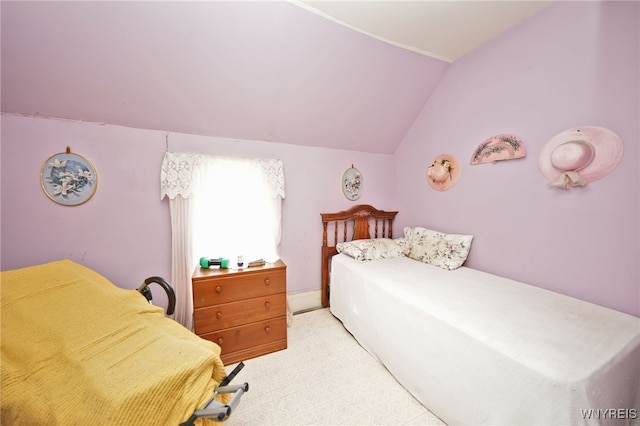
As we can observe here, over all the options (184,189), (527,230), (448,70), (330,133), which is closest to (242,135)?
(184,189)

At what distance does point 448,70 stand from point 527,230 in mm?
1991

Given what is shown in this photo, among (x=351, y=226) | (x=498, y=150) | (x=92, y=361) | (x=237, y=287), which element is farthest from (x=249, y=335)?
(x=498, y=150)

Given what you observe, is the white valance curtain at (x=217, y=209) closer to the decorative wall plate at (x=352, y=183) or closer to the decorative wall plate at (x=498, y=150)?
the decorative wall plate at (x=352, y=183)

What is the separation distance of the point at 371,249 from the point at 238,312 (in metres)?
1.66

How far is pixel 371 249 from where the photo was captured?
2762 mm

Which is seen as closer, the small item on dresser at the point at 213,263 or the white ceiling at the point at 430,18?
the white ceiling at the point at 430,18

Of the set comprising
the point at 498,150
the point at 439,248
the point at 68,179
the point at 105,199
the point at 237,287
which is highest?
the point at 498,150

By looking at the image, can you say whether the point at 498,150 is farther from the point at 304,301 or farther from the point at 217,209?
the point at 217,209

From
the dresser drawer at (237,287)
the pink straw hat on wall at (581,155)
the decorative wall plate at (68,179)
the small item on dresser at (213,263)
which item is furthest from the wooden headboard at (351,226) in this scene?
the decorative wall plate at (68,179)

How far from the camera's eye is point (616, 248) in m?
1.55

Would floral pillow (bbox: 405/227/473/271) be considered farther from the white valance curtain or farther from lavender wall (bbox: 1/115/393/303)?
the white valance curtain

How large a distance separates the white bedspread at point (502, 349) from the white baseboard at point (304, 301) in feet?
3.48

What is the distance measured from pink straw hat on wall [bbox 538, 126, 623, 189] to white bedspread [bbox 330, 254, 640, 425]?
95 cm

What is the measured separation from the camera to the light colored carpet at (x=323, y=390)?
1.55 meters
